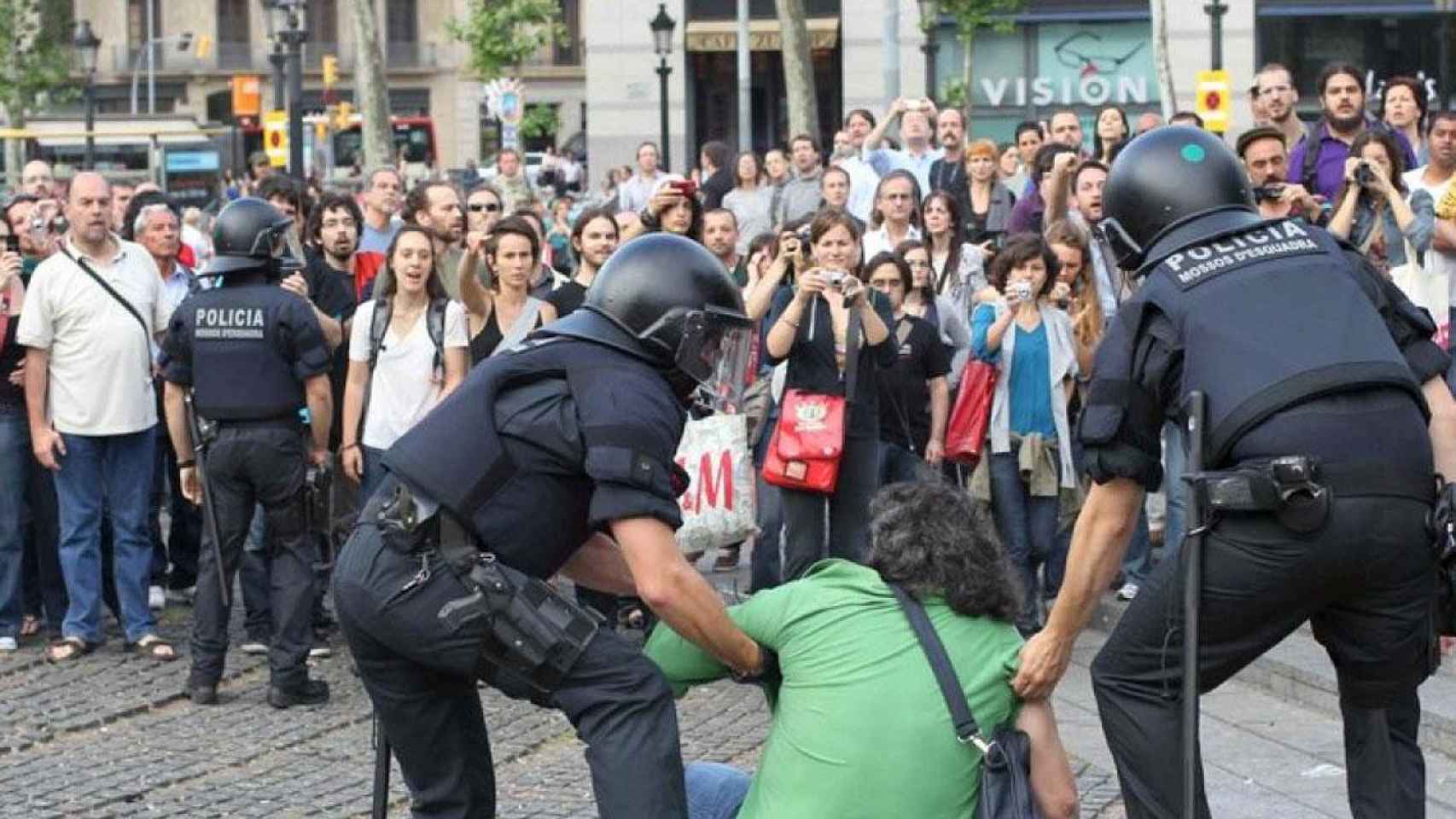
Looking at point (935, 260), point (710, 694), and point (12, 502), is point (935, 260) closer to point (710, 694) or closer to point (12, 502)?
point (710, 694)

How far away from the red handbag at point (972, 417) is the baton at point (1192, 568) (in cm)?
519

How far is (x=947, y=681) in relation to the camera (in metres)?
5.18

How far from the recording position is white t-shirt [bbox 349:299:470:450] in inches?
392

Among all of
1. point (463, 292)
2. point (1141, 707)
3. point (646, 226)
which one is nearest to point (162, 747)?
point (463, 292)

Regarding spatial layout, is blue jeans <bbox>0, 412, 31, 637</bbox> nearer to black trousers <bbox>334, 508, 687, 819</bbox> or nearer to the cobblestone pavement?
the cobblestone pavement

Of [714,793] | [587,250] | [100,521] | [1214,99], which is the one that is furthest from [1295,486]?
[1214,99]

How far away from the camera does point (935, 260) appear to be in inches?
476

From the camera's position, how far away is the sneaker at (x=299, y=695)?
9578 millimetres

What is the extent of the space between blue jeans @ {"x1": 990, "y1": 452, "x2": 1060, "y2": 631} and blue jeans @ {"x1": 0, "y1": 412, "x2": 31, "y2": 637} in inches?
162

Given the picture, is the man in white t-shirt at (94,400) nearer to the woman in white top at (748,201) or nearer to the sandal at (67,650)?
the sandal at (67,650)

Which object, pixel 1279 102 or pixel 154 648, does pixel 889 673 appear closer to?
pixel 154 648

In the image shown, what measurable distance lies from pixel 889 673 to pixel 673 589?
19.1 inches

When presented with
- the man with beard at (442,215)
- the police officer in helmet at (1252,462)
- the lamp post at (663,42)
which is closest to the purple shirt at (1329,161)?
the man with beard at (442,215)

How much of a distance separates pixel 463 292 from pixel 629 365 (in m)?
5.22
